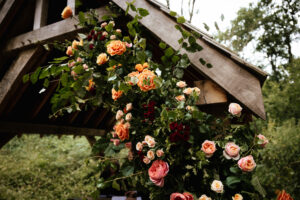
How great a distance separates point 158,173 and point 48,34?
1.88 metres

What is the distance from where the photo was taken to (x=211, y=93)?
4.01 ft

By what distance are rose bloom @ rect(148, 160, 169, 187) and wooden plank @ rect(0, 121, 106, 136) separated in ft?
10.7

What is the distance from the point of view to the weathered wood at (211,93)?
1183 millimetres

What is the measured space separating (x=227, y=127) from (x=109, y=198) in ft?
8.36

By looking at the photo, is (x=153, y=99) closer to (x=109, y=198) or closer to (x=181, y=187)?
(x=181, y=187)

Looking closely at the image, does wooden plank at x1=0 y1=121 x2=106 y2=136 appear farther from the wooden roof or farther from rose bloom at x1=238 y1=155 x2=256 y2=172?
rose bloom at x1=238 y1=155 x2=256 y2=172

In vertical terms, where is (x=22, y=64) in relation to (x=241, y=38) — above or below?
above

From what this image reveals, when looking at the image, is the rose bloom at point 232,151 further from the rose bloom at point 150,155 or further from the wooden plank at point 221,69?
the rose bloom at point 150,155

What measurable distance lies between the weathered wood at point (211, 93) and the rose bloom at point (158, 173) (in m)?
0.52

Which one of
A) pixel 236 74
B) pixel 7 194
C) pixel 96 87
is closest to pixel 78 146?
pixel 7 194

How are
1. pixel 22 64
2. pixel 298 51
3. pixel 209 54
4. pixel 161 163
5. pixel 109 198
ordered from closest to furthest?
pixel 161 163
pixel 209 54
pixel 22 64
pixel 109 198
pixel 298 51

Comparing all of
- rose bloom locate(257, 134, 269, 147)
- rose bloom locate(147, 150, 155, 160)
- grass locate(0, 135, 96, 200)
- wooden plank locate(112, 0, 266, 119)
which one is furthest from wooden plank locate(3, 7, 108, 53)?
grass locate(0, 135, 96, 200)

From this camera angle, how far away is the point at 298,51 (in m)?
10.3

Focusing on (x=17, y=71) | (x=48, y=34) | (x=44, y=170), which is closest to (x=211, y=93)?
(x=48, y=34)
